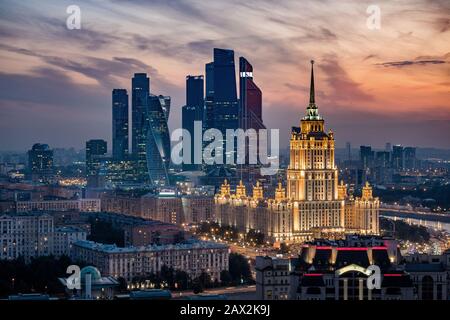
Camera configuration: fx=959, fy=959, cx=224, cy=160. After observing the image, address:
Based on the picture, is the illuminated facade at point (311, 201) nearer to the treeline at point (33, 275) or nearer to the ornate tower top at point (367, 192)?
the ornate tower top at point (367, 192)

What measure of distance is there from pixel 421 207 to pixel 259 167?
5.53 meters

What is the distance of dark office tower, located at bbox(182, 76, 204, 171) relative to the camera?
65.6ft

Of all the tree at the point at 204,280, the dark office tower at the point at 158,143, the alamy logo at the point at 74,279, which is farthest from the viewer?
the dark office tower at the point at 158,143

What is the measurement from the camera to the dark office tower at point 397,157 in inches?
716

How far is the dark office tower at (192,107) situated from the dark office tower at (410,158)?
4.48 meters

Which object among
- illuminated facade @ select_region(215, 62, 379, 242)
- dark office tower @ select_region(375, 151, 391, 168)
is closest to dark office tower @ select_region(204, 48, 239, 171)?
illuminated facade @ select_region(215, 62, 379, 242)

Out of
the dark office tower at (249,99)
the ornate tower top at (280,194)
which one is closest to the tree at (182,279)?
the ornate tower top at (280,194)

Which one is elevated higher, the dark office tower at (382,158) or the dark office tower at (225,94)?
the dark office tower at (225,94)

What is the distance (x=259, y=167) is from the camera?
18906 millimetres

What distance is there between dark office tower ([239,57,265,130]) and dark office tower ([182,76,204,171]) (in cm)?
119

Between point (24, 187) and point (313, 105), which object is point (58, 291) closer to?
point (313, 105)

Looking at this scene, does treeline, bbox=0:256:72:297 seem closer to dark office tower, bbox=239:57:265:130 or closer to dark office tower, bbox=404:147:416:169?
dark office tower, bbox=239:57:265:130
